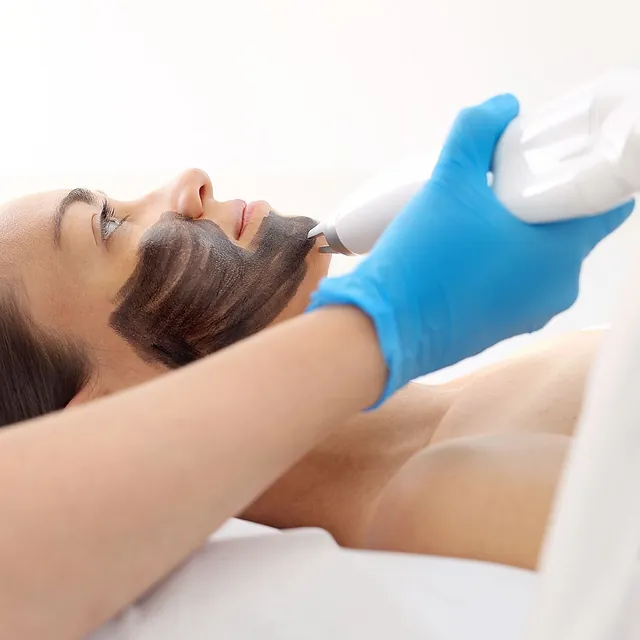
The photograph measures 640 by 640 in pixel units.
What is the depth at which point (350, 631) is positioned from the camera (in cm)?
57

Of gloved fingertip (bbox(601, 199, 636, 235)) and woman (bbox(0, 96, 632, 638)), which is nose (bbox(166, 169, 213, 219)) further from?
gloved fingertip (bbox(601, 199, 636, 235))

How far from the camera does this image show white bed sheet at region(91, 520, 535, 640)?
57 centimetres

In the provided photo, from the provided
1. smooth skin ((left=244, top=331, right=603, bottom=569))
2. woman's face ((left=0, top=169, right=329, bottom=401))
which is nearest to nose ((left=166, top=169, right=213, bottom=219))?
woman's face ((left=0, top=169, right=329, bottom=401))

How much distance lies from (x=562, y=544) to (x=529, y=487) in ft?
1.14

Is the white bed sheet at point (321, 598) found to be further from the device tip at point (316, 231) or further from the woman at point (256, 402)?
the device tip at point (316, 231)

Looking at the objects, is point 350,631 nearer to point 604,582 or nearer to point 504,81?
point 604,582

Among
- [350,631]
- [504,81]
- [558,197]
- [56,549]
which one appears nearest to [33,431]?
[56,549]

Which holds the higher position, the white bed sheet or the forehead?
the forehead

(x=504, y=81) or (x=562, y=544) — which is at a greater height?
(x=504, y=81)

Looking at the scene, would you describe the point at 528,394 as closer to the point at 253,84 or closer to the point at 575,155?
the point at 575,155

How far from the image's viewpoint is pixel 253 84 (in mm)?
1803

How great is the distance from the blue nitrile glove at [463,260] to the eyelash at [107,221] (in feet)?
1.43

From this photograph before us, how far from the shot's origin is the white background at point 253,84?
168 centimetres

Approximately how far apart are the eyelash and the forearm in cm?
47
